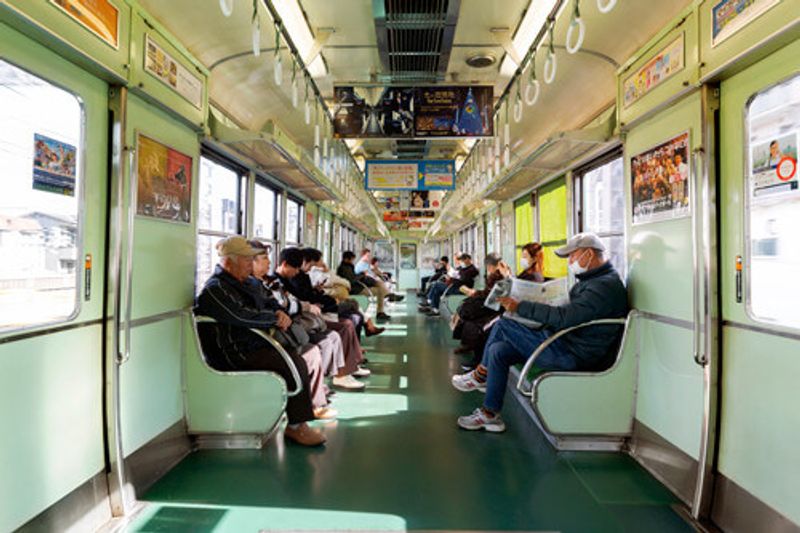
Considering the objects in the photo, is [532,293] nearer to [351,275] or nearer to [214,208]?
[214,208]

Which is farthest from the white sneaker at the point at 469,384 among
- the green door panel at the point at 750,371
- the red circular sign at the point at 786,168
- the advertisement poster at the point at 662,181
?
the red circular sign at the point at 786,168

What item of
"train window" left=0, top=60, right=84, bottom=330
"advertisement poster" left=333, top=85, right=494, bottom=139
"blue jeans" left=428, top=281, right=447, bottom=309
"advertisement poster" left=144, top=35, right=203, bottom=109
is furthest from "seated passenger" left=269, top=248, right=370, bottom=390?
"blue jeans" left=428, top=281, right=447, bottom=309

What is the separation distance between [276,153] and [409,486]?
2.92 m

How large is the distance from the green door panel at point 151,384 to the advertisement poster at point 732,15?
3.36 meters

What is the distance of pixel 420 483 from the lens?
8.11 feet

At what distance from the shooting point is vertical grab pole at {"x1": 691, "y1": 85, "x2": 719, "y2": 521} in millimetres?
2105

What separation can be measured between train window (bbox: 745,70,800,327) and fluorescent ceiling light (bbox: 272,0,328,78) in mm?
3446

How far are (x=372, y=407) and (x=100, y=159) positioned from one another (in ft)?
8.90

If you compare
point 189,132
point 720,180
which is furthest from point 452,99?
point 720,180

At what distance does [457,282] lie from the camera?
7543mm

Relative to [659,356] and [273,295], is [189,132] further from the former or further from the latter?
[659,356]

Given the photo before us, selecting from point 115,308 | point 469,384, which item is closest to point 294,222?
point 469,384

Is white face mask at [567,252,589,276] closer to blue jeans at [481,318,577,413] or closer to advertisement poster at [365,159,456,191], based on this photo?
blue jeans at [481,318,577,413]

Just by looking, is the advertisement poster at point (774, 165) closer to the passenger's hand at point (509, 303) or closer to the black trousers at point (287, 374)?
the passenger's hand at point (509, 303)
